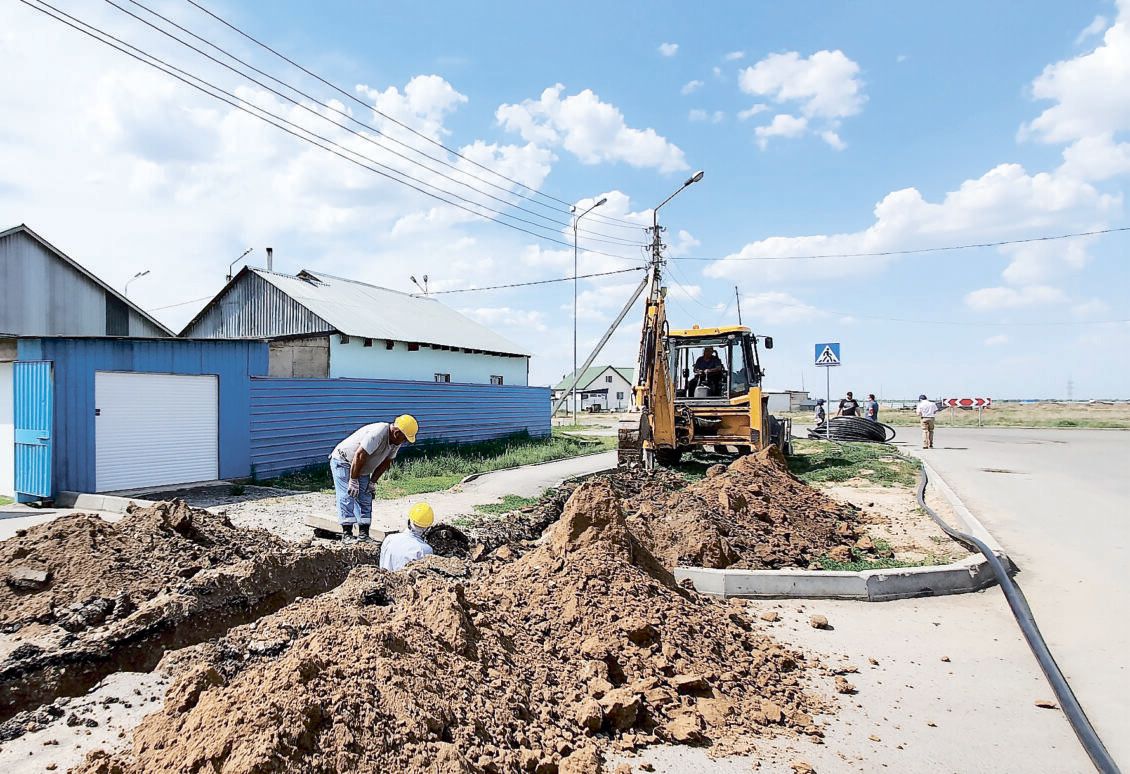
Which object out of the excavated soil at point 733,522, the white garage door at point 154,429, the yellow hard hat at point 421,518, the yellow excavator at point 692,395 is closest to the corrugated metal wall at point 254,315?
the white garage door at point 154,429

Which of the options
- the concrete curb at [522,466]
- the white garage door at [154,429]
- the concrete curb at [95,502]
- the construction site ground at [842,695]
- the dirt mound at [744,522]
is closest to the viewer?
the construction site ground at [842,695]

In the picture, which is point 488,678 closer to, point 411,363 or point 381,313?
point 411,363

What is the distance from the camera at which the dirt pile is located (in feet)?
9.01

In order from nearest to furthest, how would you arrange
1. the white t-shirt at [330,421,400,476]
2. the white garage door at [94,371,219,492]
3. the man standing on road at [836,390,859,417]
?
the white t-shirt at [330,421,400,476]
the white garage door at [94,371,219,492]
the man standing on road at [836,390,859,417]

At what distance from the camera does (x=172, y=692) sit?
10.1ft

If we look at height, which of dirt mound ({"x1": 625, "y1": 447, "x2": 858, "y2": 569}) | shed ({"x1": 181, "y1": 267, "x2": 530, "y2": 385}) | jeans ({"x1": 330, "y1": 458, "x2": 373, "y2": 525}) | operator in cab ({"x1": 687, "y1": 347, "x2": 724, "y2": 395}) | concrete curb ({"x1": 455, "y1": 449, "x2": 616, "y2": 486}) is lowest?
concrete curb ({"x1": 455, "y1": 449, "x2": 616, "y2": 486})

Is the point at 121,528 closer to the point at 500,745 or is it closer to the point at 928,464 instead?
the point at 500,745

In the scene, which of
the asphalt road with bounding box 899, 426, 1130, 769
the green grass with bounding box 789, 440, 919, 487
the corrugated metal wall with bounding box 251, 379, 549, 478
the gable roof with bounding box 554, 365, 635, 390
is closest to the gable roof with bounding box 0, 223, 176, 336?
the corrugated metal wall with bounding box 251, 379, 549, 478

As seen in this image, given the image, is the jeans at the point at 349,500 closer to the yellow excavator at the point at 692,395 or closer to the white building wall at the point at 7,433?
the yellow excavator at the point at 692,395

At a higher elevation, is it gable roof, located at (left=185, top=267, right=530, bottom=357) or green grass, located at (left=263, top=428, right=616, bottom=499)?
gable roof, located at (left=185, top=267, right=530, bottom=357)

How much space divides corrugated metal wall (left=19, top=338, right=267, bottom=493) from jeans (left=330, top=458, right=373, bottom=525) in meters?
5.77

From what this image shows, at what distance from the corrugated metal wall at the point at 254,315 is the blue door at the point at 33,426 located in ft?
29.3

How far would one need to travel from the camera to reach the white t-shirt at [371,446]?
288 inches

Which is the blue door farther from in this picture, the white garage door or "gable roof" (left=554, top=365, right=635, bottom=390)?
"gable roof" (left=554, top=365, right=635, bottom=390)
